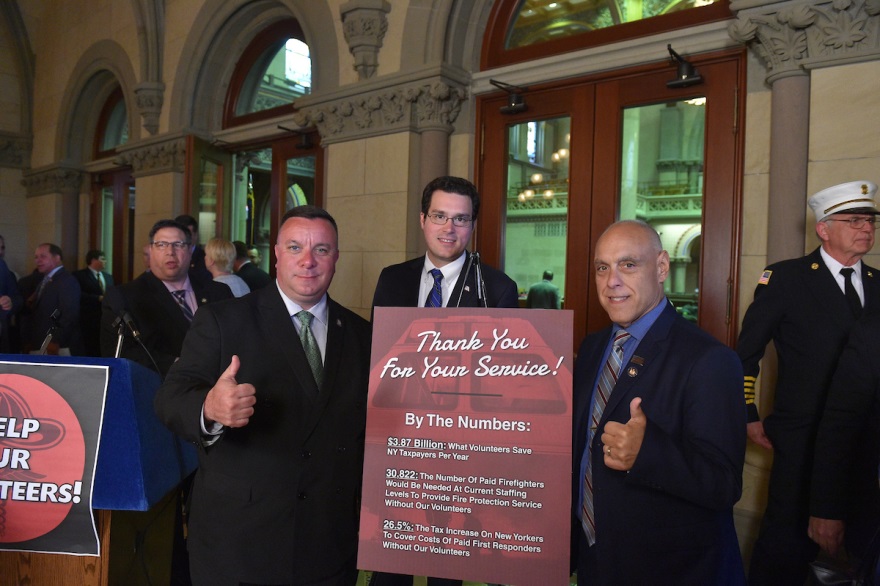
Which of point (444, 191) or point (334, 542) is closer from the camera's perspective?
point (334, 542)

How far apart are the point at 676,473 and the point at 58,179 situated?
11.5 metres

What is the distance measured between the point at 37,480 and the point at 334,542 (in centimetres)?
95

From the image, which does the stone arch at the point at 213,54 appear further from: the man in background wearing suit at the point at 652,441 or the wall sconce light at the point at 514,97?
the man in background wearing suit at the point at 652,441

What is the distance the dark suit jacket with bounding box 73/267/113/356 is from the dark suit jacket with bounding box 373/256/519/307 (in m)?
5.87

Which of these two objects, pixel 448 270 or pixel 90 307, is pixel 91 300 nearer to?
pixel 90 307

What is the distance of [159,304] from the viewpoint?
3.30 metres

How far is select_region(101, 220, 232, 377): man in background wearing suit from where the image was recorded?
3158 millimetres

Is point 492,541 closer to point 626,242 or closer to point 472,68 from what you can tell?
point 626,242

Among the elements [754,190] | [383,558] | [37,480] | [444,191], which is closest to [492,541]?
[383,558]

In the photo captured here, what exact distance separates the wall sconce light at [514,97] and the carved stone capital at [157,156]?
4.47 m

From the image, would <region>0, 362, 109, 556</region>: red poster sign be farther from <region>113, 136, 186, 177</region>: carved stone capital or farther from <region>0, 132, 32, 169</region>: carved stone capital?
<region>0, 132, 32, 169</region>: carved stone capital

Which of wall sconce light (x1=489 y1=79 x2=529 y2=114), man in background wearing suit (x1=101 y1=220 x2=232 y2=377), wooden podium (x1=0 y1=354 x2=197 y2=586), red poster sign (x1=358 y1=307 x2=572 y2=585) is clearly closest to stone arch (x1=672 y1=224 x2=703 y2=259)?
wall sconce light (x1=489 y1=79 x2=529 y2=114)

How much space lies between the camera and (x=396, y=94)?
209 inches

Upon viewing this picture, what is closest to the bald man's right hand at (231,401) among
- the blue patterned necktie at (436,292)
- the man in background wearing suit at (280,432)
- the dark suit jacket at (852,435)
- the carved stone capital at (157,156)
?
the man in background wearing suit at (280,432)
